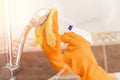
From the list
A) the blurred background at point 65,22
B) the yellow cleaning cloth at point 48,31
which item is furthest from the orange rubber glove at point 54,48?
the blurred background at point 65,22

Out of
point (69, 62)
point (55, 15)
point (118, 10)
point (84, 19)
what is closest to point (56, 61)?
point (69, 62)

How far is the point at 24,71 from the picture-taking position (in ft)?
3.96

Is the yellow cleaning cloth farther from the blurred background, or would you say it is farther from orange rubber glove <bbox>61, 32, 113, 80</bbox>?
the blurred background

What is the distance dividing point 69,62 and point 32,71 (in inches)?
10.0

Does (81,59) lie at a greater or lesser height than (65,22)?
lesser

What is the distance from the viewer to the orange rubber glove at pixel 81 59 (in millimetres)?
979

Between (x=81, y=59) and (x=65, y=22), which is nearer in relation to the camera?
(x=81, y=59)

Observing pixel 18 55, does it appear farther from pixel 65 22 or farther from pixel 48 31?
pixel 65 22

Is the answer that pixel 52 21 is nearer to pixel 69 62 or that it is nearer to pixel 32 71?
pixel 69 62

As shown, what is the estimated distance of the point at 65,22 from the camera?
121 cm

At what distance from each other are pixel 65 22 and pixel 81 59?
0.86 feet

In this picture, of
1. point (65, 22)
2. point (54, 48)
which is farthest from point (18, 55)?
point (65, 22)

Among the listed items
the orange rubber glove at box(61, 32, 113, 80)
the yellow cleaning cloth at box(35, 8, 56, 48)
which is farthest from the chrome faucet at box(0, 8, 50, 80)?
the orange rubber glove at box(61, 32, 113, 80)

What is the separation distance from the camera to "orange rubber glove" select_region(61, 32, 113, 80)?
979mm
